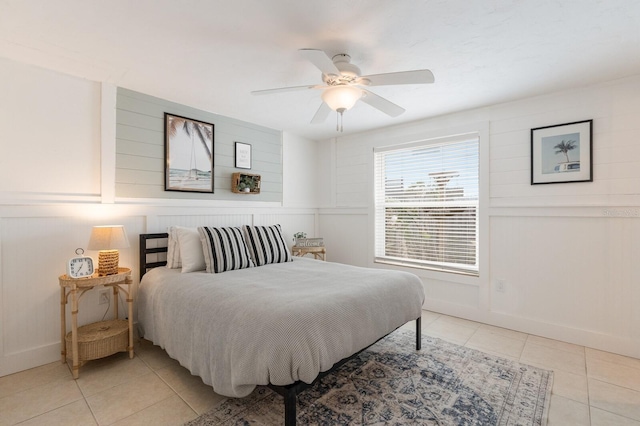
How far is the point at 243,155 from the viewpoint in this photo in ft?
13.4

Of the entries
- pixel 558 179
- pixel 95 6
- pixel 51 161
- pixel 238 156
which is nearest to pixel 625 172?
pixel 558 179

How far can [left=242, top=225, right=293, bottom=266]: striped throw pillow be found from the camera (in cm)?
337

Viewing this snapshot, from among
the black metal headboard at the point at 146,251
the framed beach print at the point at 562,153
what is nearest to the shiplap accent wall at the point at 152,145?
the black metal headboard at the point at 146,251

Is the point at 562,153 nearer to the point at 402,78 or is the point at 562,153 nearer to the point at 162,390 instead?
the point at 402,78

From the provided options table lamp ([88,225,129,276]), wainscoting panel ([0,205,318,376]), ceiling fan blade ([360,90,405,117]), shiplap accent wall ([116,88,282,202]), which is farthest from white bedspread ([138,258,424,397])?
ceiling fan blade ([360,90,405,117])

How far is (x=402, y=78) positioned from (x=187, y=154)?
8.30 feet

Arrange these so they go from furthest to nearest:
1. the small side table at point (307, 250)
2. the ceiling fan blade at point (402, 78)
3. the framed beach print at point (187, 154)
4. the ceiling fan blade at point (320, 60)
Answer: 1. the small side table at point (307, 250)
2. the framed beach print at point (187, 154)
3. the ceiling fan blade at point (402, 78)
4. the ceiling fan blade at point (320, 60)

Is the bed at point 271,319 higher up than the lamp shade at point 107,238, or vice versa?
the lamp shade at point 107,238

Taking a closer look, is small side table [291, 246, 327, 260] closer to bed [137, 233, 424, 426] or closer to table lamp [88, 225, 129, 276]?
bed [137, 233, 424, 426]

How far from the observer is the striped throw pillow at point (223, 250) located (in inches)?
115

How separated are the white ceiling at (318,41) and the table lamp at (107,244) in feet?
4.55

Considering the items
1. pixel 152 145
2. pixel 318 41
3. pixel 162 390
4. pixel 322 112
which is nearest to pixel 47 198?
pixel 152 145

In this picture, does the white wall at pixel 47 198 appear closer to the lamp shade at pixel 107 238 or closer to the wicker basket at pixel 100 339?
the wicker basket at pixel 100 339

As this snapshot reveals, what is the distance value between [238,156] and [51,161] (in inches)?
74.2
